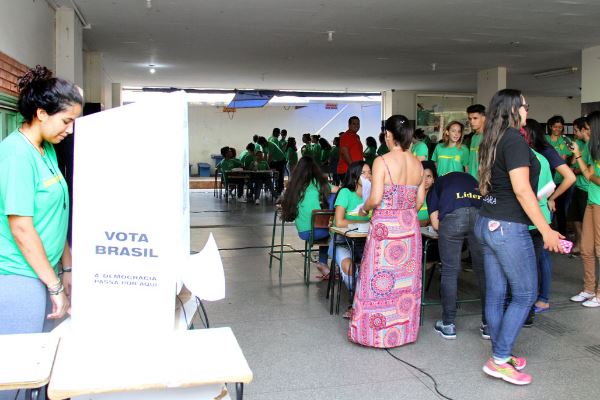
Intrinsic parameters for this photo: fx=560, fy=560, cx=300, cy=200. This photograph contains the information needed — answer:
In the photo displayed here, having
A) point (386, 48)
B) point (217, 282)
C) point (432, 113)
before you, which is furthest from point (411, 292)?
point (432, 113)

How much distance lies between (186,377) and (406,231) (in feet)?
7.29

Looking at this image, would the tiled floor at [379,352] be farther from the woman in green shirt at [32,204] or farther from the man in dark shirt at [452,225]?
the woman in green shirt at [32,204]

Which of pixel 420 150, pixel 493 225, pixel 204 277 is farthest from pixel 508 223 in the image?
pixel 420 150

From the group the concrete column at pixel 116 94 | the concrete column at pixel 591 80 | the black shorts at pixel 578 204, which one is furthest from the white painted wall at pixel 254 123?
the black shorts at pixel 578 204

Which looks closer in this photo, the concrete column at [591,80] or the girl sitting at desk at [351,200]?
the girl sitting at desk at [351,200]

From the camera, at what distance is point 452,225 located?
369 cm

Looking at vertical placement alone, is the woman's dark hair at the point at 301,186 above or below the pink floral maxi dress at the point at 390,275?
above

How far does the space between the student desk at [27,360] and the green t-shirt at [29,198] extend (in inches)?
12.2

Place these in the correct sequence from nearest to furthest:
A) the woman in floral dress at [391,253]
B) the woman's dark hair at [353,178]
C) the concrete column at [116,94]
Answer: the woman in floral dress at [391,253], the woman's dark hair at [353,178], the concrete column at [116,94]

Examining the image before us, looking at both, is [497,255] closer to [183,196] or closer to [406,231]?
[406,231]

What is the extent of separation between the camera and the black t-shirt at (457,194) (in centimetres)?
366

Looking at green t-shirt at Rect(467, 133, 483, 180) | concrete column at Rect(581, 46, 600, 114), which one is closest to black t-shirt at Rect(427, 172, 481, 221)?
green t-shirt at Rect(467, 133, 483, 180)

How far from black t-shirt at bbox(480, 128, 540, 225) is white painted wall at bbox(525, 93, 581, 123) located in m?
17.3

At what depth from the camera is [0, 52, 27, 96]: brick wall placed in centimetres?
425
